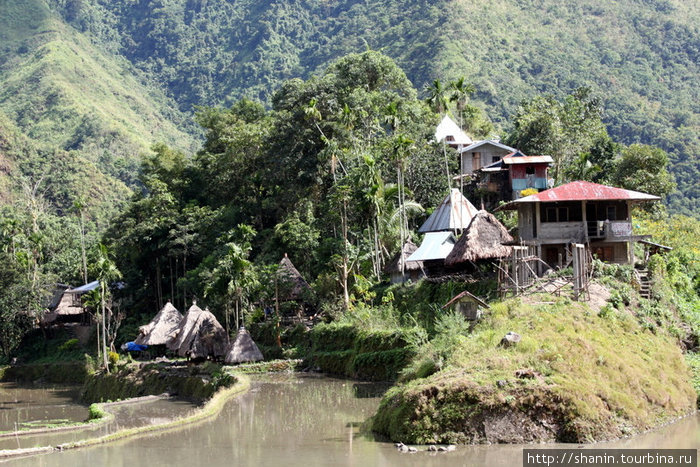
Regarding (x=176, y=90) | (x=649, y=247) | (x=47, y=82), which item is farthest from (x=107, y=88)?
(x=649, y=247)

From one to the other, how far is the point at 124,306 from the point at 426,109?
23.5 m

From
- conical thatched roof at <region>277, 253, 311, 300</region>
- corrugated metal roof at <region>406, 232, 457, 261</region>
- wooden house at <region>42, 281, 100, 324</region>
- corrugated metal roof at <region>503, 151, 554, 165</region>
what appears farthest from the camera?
wooden house at <region>42, 281, 100, 324</region>

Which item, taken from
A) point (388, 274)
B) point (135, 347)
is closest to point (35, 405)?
point (135, 347)

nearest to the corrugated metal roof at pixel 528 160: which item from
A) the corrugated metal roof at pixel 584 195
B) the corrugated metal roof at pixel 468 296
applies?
the corrugated metal roof at pixel 584 195

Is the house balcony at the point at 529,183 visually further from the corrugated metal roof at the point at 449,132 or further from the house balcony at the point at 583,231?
the house balcony at the point at 583,231

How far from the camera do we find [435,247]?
119ft

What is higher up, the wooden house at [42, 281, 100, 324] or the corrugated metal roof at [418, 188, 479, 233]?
the corrugated metal roof at [418, 188, 479, 233]

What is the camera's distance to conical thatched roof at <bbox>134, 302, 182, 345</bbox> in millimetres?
42250

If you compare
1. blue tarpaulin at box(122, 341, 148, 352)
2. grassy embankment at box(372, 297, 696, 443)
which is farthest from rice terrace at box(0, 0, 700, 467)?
blue tarpaulin at box(122, 341, 148, 352)

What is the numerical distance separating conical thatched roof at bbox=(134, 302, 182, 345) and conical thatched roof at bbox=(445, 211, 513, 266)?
1629 centimetres

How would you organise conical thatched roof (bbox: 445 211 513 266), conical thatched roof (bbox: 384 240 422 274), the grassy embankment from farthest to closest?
conical thatched roof (bbox: 384 240 422 274) → conical thatched roof (bbox: 445 211 513 266) → the grassy embankment

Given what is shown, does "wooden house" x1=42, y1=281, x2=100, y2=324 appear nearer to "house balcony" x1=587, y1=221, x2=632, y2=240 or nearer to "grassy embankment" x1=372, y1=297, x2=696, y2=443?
A: "house balcony" x1=587, y1=221, x2=632, y2=240

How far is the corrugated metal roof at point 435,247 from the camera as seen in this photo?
36.0 metres

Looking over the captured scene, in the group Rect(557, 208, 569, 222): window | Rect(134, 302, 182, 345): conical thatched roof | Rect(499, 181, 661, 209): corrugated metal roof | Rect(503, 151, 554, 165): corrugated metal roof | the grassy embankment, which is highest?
Rect(503, 151, 554, 165): corrugated metal roof
